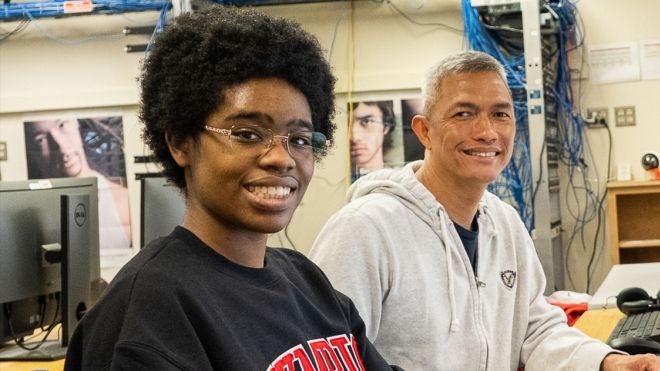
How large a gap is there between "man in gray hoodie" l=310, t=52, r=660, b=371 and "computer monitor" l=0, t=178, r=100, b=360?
3.27ft

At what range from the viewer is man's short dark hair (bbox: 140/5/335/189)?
1031 millimetres

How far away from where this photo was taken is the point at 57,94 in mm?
5332

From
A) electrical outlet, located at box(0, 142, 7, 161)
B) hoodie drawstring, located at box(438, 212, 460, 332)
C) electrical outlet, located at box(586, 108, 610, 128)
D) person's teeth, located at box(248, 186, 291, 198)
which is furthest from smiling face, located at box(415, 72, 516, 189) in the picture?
electrical outlet, located at box(0, 142, 7, 161)

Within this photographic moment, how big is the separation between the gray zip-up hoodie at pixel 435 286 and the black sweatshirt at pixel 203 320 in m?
0.45

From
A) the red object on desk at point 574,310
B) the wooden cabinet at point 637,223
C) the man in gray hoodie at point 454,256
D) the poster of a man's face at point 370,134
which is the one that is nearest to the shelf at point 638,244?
the wooden cabinet at point 637,223

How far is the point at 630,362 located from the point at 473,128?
593 millimetres

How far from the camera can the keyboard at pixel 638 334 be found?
163 centimetres

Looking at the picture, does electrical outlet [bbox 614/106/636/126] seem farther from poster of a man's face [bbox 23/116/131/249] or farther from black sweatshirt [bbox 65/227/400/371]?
black sweatshirt [bbox 65/227/400/371]

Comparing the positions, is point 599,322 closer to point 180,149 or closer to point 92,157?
→ point 180,149

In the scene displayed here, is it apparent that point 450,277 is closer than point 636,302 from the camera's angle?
Yes

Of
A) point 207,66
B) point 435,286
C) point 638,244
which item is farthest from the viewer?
point 638,244

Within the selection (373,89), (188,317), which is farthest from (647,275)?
(373,89)

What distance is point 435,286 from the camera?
5.60 ft

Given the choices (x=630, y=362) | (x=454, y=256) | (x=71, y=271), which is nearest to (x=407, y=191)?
(x=454, y=256)
